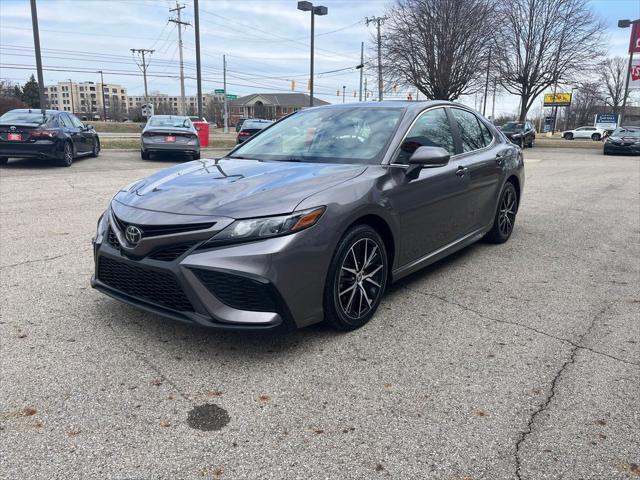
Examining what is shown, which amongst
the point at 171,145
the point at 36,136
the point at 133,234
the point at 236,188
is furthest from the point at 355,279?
the point at 171,145

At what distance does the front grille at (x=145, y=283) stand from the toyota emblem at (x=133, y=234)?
15 cm

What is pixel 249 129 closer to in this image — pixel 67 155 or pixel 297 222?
pixel 67 155

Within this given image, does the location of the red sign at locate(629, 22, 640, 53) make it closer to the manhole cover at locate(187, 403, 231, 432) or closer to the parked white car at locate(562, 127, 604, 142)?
the parked white car at locate(562, 127, 604, 142)

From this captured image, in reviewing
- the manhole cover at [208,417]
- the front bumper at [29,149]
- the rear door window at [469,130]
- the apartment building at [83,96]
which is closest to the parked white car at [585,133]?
the front bumper at [29,149]

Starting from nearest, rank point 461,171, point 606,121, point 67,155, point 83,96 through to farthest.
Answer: point 461,171, point 67,155, point 606,121, point 83,96

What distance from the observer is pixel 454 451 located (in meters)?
2.37

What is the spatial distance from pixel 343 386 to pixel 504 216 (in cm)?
395

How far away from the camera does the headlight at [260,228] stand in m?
2.96

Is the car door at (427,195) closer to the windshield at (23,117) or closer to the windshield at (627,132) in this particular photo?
the windshield at (23,117)

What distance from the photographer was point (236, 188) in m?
3.34

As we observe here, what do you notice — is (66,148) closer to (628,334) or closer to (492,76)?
(628,334)

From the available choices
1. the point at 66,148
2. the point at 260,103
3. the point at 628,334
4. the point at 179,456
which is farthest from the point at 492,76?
the point at 260,103

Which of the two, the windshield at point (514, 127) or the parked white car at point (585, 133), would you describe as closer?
the windshield at point (514, 127)

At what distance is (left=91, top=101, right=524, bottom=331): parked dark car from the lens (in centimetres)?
297
